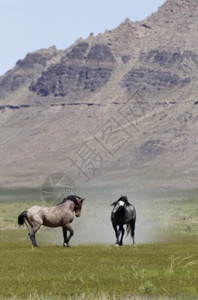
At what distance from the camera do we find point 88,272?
20.4 meters

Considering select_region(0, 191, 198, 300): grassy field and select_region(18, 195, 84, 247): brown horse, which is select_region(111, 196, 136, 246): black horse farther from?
select_region(0, 191, 198, 300): grassy field

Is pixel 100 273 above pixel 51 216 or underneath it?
underneath

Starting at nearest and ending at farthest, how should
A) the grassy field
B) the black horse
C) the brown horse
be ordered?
the grassy field < the brown horse < the black horse

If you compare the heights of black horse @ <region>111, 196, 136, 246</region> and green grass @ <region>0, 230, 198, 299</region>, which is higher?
black horse @ <region>111, 196, 136, 246</region>

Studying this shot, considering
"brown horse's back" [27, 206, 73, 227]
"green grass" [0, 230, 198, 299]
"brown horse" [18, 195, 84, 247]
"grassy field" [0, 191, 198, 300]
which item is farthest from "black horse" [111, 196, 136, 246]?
"green grass" [0, 230, 198, 299]

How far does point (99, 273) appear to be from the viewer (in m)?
20.1

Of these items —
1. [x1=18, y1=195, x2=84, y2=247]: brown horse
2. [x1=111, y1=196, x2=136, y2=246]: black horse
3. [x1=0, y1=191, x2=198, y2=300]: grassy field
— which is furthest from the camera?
[x1=111, y1=196, x2=136, y2=246]: black horse

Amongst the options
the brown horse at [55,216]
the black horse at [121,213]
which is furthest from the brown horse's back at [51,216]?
the black horse at [121,213]

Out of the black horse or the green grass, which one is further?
the black horse

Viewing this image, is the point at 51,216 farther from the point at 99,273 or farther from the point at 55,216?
the point at 99,273

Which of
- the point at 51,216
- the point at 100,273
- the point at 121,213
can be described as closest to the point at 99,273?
the point at 100,273

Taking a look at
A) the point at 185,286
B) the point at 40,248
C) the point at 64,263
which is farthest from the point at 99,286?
the point at 40,248

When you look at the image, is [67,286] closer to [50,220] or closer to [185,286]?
[185,286]

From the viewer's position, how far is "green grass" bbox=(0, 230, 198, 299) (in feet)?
55.3
